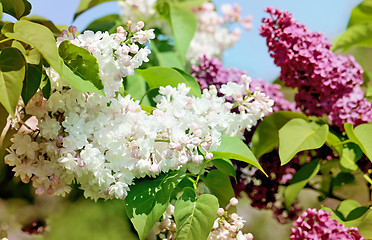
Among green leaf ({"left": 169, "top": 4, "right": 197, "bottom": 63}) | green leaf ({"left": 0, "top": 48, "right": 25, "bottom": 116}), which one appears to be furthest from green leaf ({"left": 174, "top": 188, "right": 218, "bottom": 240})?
green leaf ({"left": 169, "top": 4, "right": 197, "bottom": 63})

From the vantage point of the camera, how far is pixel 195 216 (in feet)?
1.74

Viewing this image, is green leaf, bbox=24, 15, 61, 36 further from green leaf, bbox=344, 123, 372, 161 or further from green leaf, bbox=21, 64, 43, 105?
green leaf, bbox=344, 123, 372, 161

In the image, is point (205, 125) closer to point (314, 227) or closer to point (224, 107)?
point (224, 107)

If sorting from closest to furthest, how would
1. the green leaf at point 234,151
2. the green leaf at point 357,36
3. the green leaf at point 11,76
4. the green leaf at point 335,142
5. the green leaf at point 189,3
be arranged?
1. the green leaf at point 11,76
2. the green leaf at point 234,151
3. the green leaf at point 335,142
4. the green leaf at point 357,36
5. the green leaf at point 189,3

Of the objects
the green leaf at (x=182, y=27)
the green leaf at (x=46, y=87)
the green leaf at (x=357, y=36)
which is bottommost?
the green leaf at (x=182, y=27)

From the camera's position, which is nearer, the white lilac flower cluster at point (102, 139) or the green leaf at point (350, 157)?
the white lilac flower cluster at point (102, 139)

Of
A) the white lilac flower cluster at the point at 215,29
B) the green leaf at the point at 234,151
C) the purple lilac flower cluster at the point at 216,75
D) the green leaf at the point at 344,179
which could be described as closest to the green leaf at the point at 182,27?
the purple lilac flower cluster at the point at 216,75

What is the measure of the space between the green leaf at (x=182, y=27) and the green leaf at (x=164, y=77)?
184 mm

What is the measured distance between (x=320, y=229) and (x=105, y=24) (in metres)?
0.57

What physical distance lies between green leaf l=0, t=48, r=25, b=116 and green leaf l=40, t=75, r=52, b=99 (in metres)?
0.05

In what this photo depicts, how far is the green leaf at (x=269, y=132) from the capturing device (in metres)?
0.74

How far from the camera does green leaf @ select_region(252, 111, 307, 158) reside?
2.43 feet

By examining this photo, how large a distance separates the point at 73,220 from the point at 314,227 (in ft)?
5.59

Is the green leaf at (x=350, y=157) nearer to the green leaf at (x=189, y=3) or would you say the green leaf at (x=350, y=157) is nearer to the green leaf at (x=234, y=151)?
the green leaf at (x=234, y=151)
